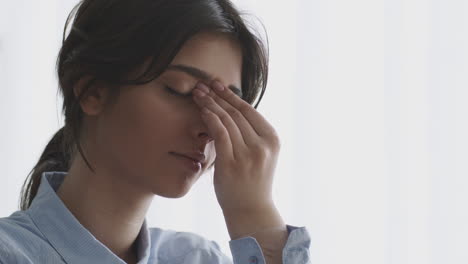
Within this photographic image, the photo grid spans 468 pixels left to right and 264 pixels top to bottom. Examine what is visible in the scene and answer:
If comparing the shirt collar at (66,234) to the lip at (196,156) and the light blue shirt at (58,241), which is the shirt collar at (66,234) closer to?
the light blue shirt at (58,241)

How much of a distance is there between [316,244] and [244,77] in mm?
672

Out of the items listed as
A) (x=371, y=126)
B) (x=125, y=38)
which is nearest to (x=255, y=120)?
(x=125, y=38)

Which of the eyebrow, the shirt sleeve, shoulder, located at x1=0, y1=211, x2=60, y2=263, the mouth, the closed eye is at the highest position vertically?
the eyebrow

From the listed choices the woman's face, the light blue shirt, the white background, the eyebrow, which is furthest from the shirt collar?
the white background

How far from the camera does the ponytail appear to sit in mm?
1412

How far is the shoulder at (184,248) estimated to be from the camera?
140 centimetres

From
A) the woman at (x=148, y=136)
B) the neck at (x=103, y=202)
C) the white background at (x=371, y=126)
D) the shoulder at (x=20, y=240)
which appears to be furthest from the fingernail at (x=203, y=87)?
the white background at (x=371, y=126)

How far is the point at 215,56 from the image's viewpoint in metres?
1.22

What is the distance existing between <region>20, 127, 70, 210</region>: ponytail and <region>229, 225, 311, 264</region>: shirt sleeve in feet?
1.42

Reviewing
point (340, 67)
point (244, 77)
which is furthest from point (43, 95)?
point (244, 77)

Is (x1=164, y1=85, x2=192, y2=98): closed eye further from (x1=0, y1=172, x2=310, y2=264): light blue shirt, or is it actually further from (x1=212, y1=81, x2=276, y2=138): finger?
(x1=0, y1=172, x2=310, y2=264): light blue shirt

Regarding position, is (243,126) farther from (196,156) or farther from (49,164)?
(49,164)

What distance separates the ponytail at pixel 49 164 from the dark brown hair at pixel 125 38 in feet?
0.43

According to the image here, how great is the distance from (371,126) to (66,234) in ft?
2.95
